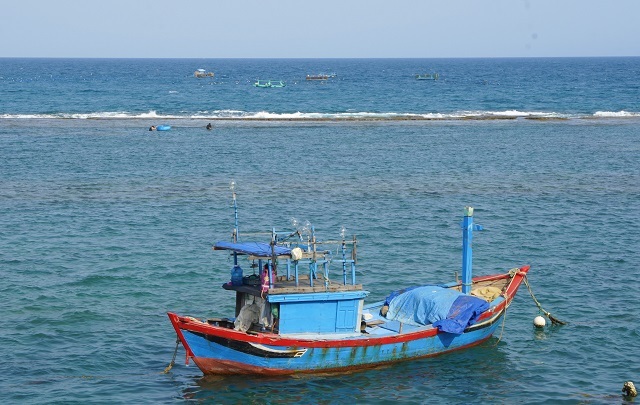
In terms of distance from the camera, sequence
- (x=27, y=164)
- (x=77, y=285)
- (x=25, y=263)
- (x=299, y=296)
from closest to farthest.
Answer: (x=299, y=296)
(x=77, y=285)
(x=25, y=263)
(x=27, y=164)

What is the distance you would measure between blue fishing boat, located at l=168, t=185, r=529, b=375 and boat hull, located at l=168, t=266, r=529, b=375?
0.09ft

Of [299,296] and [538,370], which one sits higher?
[299,296]

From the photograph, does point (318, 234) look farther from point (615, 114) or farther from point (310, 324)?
point (615, 114)

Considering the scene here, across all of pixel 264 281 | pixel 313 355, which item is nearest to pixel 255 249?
pixel 264 281

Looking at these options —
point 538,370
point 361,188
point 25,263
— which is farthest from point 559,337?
point 361,188

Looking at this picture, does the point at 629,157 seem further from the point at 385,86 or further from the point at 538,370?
the point at 385,86

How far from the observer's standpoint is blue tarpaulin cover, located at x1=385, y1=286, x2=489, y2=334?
28047mm

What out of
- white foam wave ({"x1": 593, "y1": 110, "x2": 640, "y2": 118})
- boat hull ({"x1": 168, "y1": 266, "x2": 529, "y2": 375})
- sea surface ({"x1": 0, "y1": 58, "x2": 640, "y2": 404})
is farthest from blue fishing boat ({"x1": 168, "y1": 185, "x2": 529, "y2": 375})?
white foam wave ({"x1": 593, "y1": 110, "x2": 640, "y2": 118})

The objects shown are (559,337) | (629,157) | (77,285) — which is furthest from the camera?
(629,157)

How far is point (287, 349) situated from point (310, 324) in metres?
1.17

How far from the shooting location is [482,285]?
3197 cm

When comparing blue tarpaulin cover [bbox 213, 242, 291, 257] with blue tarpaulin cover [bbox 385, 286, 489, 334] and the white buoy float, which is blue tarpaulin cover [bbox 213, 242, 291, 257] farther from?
the white buoy float

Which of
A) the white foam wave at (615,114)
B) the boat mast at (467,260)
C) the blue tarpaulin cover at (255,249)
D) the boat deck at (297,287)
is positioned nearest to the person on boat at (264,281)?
the boat deck at (297,287)

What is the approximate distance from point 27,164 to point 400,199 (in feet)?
90.3
